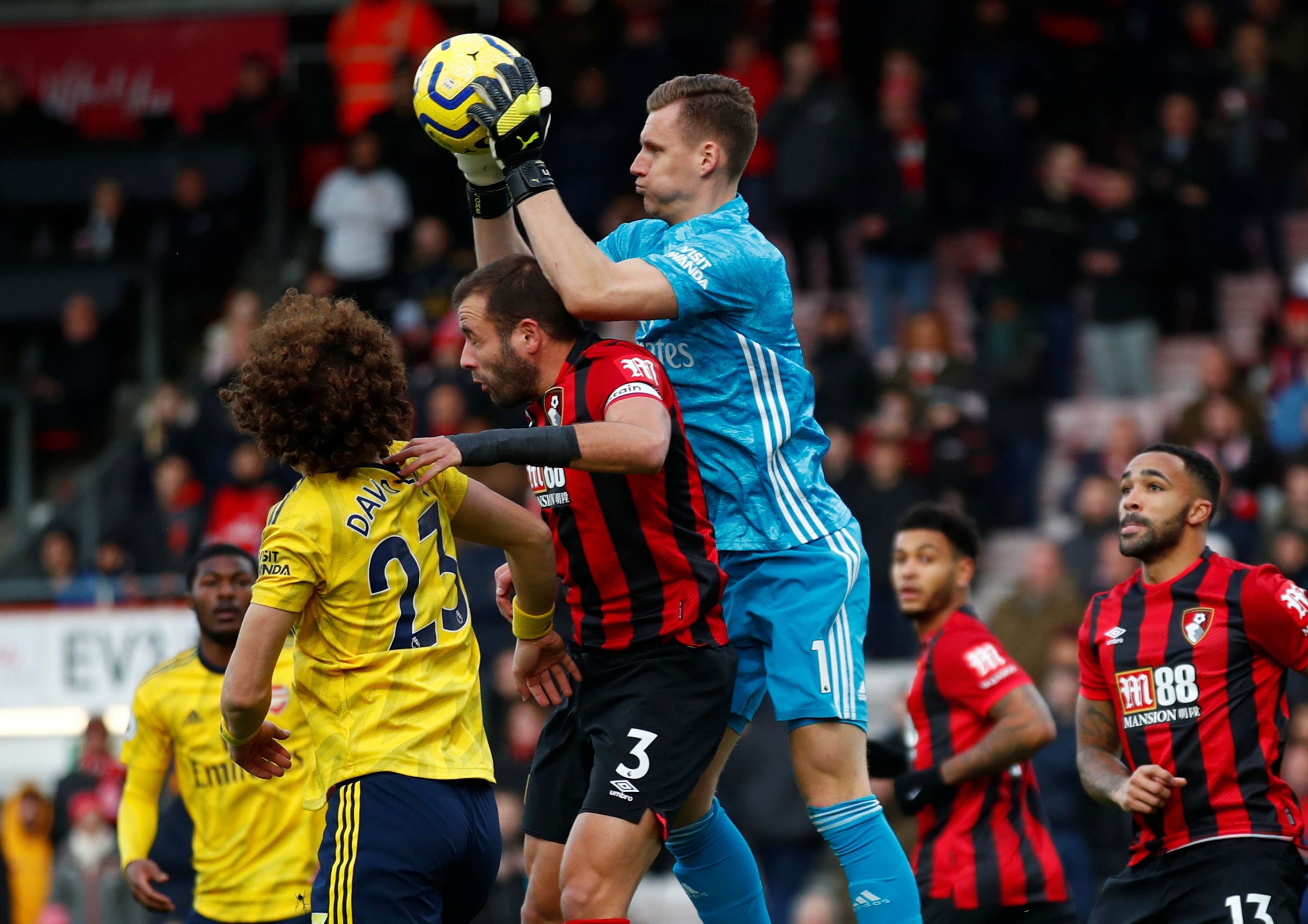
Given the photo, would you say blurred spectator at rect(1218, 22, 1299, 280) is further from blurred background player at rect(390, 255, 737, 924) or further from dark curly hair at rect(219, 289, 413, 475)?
dark curly hair at rect(219, 289, 413, 475)

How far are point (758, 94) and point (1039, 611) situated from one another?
6.04 meters

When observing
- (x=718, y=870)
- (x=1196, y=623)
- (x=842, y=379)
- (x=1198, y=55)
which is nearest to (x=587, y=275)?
(x=718, y=870)

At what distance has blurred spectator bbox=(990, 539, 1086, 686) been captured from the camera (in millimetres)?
11562

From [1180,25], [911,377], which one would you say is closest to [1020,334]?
[911,377]

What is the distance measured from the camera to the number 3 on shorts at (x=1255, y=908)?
5.75 m

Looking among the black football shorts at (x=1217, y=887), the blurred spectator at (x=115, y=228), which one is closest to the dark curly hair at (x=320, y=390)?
the black football shorts at (x=1217, y=887)

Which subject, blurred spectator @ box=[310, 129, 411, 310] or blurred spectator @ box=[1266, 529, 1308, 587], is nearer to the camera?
blurred spectator @ box=[1266, 529, 1308, 587]

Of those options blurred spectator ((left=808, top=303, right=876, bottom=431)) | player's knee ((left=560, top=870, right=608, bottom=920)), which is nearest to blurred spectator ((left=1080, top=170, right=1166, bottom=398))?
blurred spectator ((left=808, top=303, right=876, bottom=431))

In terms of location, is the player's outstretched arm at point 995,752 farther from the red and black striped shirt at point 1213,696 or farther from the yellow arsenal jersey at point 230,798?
the yellow arsenal jersey at point 230,798

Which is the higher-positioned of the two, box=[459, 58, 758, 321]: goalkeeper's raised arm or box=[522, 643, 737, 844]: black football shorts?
box=[459, 58, 758, 321]: goalkeeper's raised arm

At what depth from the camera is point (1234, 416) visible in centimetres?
1238

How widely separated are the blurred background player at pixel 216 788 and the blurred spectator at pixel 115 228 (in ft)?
35.7

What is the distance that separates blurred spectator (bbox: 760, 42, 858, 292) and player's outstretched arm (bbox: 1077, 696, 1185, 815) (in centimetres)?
887

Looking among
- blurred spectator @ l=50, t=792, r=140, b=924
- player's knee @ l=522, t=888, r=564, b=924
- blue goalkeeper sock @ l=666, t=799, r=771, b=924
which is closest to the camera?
player's knee @ l=522, t=888, r=564, b=924
